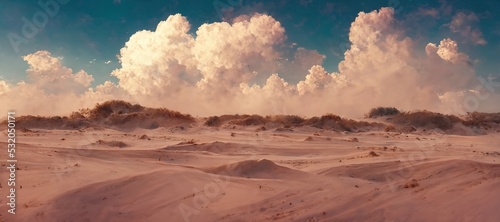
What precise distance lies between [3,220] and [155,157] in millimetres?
6096

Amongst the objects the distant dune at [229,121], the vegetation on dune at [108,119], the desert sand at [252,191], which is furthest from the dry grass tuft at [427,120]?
the desert sand at [252,191]

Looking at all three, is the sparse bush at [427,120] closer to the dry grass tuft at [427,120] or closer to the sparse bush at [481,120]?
the dry grass tuft at [427,120]

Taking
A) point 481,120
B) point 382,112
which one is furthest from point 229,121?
point 481,120

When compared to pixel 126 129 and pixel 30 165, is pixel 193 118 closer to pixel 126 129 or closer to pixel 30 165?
pixel 126 129

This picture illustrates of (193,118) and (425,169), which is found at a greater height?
(193,118)

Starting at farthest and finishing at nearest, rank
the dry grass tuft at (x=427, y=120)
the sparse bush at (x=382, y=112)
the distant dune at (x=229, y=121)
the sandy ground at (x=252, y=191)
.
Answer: the sparse bush at (x=382, y=112) → the dry grass tuft at (x=427, y=120) → the distant dune at (x=229, y=121) → the sandy ground at (x=252, y=191)

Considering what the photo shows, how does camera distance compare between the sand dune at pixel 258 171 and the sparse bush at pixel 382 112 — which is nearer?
the sand dune at pixel 258 171

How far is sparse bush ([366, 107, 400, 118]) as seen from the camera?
3378cm

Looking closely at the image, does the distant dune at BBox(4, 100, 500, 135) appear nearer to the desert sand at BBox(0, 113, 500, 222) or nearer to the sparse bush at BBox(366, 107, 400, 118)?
the sparse bush at BBox(366, 107, 400, 118)

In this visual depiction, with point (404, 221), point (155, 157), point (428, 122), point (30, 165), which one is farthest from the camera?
point (428, 122)

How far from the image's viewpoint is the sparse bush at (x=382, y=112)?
111 feet

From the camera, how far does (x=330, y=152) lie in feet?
47.5

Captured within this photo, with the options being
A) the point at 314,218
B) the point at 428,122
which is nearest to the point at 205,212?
the point at 314,218

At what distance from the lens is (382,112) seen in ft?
112
